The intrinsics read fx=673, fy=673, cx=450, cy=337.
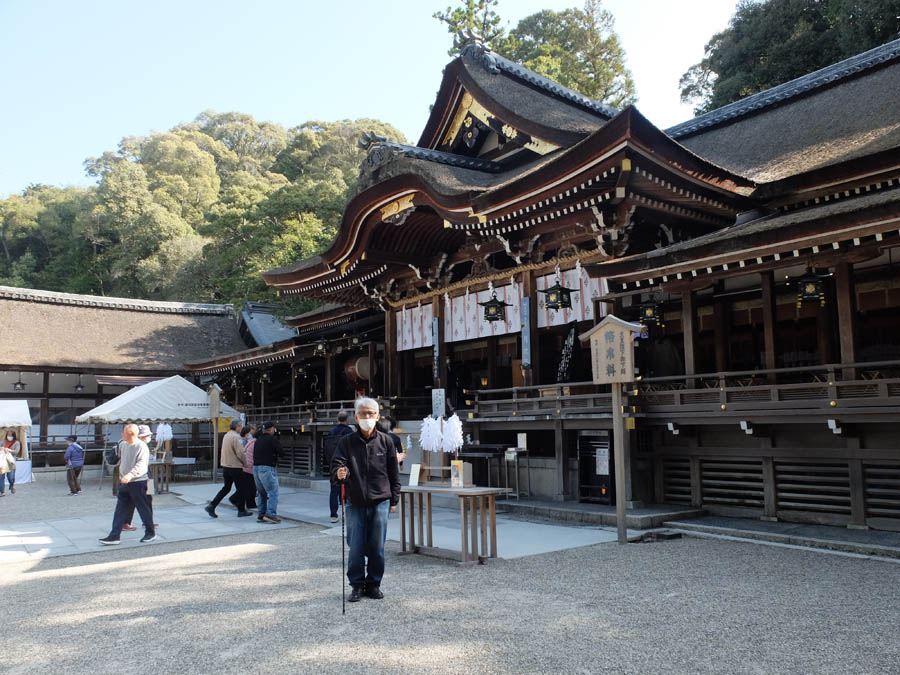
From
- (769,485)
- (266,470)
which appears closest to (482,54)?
(266,470)

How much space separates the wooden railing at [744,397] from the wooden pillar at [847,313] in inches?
8.7

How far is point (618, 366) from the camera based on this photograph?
8.41m

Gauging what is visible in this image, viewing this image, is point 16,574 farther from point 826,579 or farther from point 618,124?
point 618,124

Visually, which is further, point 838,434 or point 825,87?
point 825,87

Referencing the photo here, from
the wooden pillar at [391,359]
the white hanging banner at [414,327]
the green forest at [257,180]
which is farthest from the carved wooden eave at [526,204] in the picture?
the green forest at [257,180]

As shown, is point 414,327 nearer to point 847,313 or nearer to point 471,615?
point 847,313

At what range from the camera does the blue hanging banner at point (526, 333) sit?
1356cm

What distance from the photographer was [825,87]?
48.3ft

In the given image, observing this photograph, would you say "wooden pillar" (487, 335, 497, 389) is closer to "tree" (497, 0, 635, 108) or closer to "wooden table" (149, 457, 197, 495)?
"wooden table" (149, 457, 197, 495)

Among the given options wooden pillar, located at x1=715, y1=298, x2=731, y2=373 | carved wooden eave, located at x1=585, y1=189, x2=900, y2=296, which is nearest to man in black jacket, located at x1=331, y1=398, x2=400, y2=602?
carved wooden eave, located at x1=585, y1=189, x2=900, y2=296

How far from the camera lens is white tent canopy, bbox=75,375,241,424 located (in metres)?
17.8

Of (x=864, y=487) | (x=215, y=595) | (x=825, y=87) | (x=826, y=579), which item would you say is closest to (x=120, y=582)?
(x=215, y=595)

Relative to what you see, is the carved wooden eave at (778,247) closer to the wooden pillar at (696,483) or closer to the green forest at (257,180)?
the wooden pillar at (696,483)

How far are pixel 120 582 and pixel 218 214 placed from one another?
27641 mm
